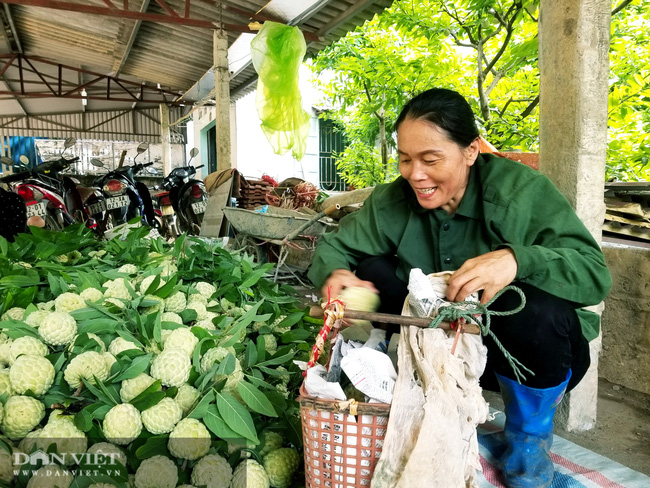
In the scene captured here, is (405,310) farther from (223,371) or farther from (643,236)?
(643,236)

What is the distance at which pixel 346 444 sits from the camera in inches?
38.2

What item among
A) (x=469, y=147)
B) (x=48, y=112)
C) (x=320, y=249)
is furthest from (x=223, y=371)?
(x=48, y=112)

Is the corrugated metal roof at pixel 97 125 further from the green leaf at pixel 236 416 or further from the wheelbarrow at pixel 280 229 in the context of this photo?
the green leaf at pixel 236 416

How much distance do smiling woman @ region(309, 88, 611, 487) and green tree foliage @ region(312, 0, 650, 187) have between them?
2.60 meters

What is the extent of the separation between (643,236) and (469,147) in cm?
159

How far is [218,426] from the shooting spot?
1.18 metres

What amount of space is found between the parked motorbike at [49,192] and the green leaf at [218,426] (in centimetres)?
387

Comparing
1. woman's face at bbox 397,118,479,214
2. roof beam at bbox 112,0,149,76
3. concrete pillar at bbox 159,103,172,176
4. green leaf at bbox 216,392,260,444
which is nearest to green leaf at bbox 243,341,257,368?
green leaf at bbox 216,392,260,444

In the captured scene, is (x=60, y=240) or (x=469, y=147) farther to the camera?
(x=60, y=240)

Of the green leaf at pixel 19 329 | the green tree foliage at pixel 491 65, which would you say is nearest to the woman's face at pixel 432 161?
the green leaf at pixel 19 329

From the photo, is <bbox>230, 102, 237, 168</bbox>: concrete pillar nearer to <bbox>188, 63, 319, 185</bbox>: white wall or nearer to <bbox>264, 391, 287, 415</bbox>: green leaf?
<bbox>188, 63, 319, 185</bbox>: white wall

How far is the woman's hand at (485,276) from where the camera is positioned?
1.13 m

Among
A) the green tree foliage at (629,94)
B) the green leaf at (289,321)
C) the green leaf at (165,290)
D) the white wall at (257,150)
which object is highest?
the white wall at (257,150)

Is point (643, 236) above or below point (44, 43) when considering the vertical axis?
below
